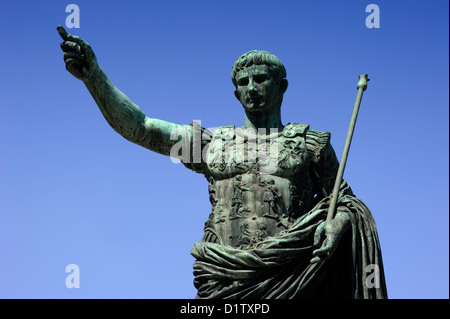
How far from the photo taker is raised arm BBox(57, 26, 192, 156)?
1430 centimetres

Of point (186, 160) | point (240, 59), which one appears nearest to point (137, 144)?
point (186, 160)

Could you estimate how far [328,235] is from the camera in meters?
14.1

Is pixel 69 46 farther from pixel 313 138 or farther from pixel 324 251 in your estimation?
pixel 324 251

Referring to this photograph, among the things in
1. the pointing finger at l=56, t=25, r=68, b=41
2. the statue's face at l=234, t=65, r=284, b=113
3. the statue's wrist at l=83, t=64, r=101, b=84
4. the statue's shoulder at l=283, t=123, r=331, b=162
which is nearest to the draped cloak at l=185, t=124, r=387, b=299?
the statue's shoulder at l=283, t=123, r=331, b=162

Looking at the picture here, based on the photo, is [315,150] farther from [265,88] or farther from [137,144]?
[137,144]

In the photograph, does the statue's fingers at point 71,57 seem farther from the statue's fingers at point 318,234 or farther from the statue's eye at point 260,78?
the statue's fingers at point 318,234

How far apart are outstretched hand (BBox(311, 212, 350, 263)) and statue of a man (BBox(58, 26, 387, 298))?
0.01m

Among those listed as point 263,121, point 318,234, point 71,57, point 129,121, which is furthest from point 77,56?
point 318,234

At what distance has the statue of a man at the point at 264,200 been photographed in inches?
553

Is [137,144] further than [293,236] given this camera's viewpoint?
Yes

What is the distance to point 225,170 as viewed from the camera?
14758 millimetres

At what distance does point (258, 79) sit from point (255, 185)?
1.45 m

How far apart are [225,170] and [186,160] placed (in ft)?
2.24

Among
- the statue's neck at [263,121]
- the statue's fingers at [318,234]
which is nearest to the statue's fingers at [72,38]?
the statue's neck at [263,121]
